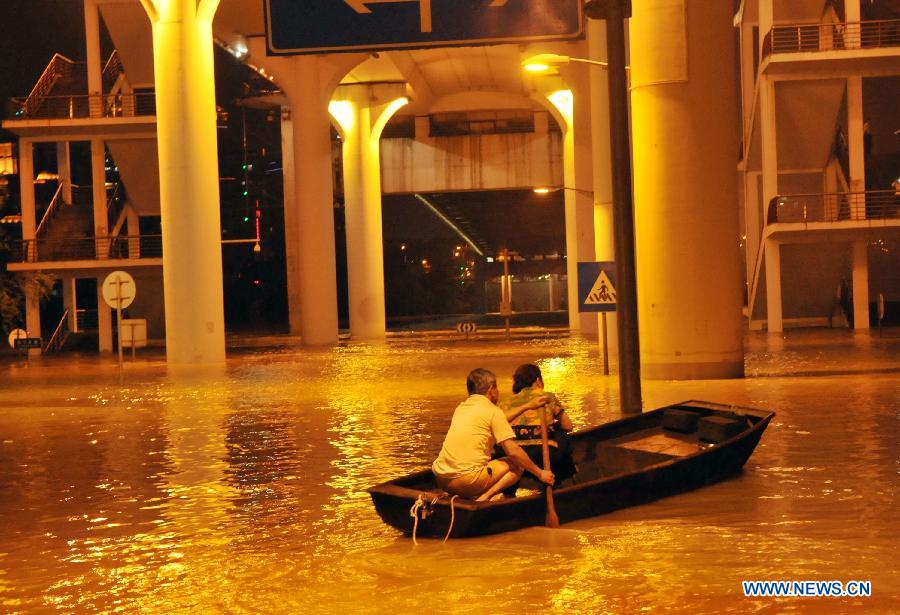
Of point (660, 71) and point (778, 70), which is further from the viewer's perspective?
point (778, 70)

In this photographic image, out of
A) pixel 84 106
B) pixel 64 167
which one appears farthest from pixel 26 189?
pixel 84 106

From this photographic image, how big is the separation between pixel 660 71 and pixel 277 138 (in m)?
61.7

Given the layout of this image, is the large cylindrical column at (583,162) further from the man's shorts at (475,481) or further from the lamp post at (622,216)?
the man's shorts at (475,481)

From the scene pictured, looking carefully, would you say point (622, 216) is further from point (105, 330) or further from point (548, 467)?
point (105, 330)

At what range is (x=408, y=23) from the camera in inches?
696

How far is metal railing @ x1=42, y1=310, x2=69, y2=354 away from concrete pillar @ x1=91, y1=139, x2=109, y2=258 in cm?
510

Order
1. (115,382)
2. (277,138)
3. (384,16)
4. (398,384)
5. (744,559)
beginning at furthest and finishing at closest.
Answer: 1. (277,138)
2. (115,382)
3. (398,384)
4. (384,16)
5. (744,559)

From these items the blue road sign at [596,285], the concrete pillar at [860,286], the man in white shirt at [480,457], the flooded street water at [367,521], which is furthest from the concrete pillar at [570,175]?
the man in white shirt at [480,457]

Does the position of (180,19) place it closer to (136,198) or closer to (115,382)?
(115,382)

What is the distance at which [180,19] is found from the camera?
Result: 3384 centimetres

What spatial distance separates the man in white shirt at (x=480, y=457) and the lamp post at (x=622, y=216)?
564cm

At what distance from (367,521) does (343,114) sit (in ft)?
158

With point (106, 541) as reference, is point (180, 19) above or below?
above

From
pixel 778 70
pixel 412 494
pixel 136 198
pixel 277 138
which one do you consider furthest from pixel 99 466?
pixel 277 138
